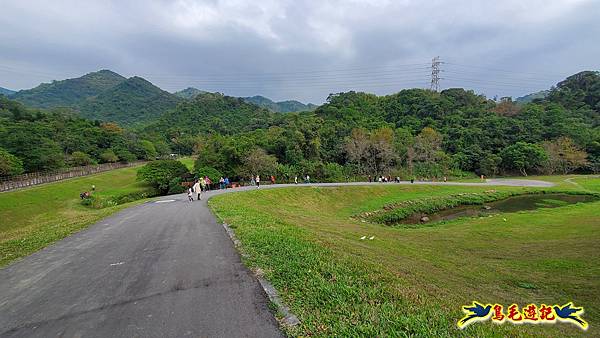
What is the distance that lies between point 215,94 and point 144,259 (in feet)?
466

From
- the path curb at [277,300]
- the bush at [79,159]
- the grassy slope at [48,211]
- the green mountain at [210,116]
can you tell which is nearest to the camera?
the path curb at [277,300]

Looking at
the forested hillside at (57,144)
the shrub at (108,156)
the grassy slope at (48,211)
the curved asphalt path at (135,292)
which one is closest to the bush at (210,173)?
the grassy slope at (48,211)

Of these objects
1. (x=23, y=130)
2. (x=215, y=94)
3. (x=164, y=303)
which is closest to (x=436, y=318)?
(x=164, y=303)

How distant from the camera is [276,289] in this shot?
193 inches

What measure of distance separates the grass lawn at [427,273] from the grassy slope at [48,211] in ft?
19.3

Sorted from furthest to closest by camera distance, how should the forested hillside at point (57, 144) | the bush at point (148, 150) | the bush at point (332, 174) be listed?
1. the bush at point (148, 150)
2. the forested hillside at point (57, 144)
3. the bush at point (332, 174)

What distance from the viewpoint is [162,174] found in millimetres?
41250

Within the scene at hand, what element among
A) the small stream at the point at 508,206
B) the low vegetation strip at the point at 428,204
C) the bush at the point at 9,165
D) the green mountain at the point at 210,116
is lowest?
the small stream at the point at 508,206

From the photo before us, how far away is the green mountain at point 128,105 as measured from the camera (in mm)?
148375

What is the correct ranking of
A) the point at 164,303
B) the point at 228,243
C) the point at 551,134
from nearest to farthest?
1. the point at 164,303
2. the point at 228,243
3. the point at 551,134

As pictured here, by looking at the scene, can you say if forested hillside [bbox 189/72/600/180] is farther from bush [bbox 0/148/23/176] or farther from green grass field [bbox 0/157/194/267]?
bush [bbox 0/148/23/176]

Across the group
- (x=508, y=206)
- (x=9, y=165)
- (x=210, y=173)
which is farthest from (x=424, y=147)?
(x=9, y=165)

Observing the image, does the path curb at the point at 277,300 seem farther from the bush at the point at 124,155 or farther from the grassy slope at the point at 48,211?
the bush at the point at 124,155

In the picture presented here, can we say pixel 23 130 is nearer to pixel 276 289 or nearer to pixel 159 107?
pixel 276 289
